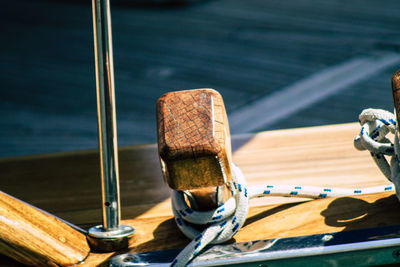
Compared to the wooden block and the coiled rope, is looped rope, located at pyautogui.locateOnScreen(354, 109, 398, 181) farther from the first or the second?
the wooden block

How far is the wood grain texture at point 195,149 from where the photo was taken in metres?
0.57

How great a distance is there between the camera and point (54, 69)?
3.31 meters

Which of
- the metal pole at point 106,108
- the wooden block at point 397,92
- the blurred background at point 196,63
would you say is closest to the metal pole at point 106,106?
the metal pole at point 106,108

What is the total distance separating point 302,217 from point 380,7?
11.9 ft

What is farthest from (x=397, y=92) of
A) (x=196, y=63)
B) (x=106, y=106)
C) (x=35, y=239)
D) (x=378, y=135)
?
(x=196, y=63)

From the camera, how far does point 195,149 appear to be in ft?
1.87

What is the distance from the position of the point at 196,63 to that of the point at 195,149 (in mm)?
2739

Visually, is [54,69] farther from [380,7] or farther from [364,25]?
[380,7]

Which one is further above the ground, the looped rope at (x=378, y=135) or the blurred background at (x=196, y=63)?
the looped rope at (x=378, y=135)

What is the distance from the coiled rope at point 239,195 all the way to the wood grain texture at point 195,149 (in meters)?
0.10

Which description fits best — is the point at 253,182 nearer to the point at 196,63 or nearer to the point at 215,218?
the point at 215,218

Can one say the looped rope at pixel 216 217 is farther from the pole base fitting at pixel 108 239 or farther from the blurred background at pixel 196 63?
the blurred background at pixel 196 63

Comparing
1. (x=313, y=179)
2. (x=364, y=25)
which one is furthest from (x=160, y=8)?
(x=313, y=179)

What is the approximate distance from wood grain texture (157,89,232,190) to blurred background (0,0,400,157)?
1.85m
